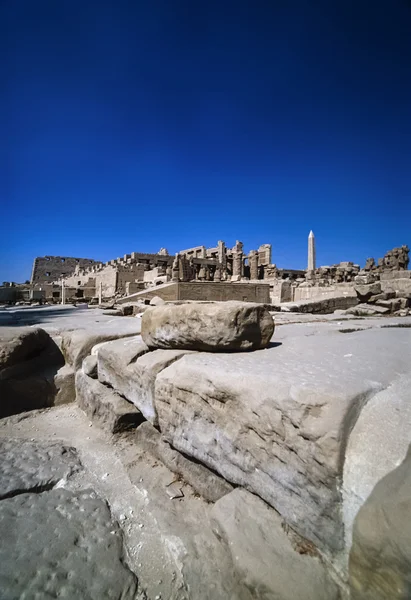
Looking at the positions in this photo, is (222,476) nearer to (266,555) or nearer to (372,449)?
(266,555)

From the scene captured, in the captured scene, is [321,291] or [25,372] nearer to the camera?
[25,372]

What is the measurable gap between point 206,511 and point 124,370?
1121 millimetres

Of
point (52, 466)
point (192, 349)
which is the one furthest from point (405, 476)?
point (52, 466)

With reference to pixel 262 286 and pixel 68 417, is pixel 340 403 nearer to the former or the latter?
pixel 68 417

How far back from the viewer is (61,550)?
3.92 ft

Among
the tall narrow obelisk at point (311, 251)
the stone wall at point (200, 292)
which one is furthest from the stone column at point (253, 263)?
the stone wall at point (200, 292)

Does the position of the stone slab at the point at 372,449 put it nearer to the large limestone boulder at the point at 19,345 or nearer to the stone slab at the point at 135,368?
the stone slab at the point at 135,368

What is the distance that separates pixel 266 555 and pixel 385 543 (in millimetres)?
433

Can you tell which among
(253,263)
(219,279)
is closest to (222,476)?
(219,279)

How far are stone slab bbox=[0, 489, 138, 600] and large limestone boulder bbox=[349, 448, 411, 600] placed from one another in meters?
0.81

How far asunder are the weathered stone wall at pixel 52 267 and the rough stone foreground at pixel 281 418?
47.6 metres

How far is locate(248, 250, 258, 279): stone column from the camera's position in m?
28.6

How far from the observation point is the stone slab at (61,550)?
3.39 ft

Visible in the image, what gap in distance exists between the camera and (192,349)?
211 cm
